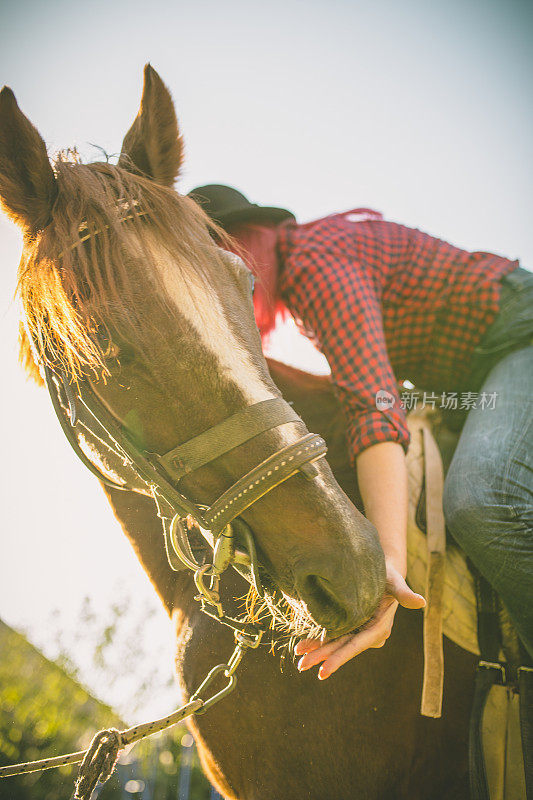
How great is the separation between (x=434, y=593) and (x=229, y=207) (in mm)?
1778

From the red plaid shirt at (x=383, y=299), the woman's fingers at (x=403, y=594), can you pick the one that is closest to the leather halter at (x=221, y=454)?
the woman's fingers at (x=403, y=594)

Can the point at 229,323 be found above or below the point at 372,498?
above

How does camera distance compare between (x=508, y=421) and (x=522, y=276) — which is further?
(x=522, y=276)

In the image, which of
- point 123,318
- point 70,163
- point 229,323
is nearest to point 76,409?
point 123,318

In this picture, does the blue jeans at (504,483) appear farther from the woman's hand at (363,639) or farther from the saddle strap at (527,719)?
the woman's hand at (363,639)

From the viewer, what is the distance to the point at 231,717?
5.12 feet

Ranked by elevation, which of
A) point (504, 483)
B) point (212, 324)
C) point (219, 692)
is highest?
point (212, 324)

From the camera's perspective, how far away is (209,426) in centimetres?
117

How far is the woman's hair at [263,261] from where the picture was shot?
1.94 metres

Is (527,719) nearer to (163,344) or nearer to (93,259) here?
(163,344)

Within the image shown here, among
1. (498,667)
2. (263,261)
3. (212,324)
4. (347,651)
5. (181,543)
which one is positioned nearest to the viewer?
(347,651)

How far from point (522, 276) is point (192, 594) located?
1.95m

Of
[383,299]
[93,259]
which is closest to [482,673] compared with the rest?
[383,299]

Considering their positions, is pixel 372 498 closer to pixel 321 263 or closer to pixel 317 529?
pixel 317 529
